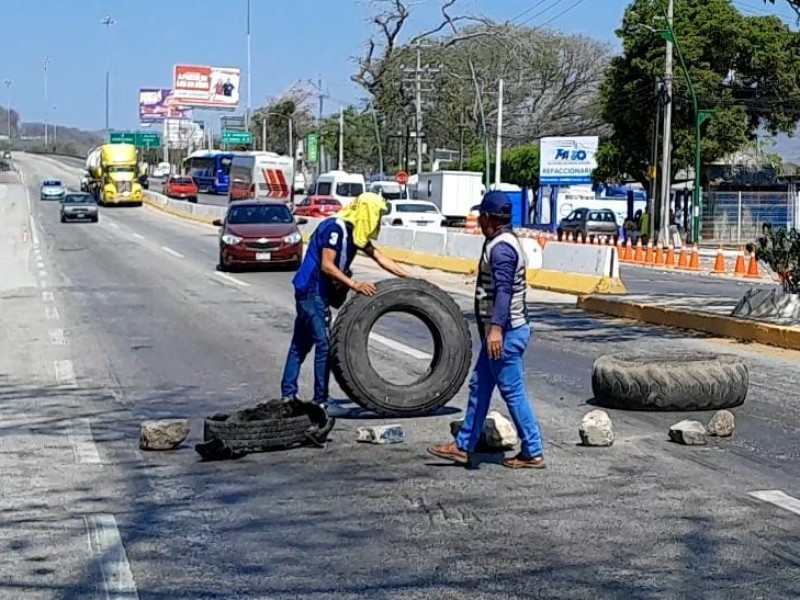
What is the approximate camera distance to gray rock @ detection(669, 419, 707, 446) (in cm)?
923

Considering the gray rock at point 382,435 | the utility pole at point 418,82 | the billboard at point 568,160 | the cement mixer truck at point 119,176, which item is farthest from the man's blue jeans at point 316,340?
the cement mixer truck at point 119,176

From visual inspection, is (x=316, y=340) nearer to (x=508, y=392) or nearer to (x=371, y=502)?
(x=508, y=392)

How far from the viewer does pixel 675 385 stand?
10.7 metres

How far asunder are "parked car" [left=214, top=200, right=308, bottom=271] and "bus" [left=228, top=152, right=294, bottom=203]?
36761mm

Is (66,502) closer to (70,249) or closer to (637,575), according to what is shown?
(637,575)

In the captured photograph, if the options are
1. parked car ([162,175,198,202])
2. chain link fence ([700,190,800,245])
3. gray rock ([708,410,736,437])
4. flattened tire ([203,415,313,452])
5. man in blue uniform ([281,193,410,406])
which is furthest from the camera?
parked car ([162,175,198,202])

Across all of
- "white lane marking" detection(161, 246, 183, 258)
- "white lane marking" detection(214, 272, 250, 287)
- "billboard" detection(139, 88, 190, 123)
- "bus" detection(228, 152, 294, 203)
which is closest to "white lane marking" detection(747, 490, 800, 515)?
"white lane marking" detection(214, 272, 250, 287)

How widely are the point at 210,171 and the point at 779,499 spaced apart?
279 ft

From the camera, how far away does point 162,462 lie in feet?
29.2

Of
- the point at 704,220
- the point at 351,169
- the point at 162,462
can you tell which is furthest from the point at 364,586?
the point at 351,169

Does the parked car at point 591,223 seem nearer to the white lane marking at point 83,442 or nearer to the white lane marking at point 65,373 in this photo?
the white lane marking at point 65,373

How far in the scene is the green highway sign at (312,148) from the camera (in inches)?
4275

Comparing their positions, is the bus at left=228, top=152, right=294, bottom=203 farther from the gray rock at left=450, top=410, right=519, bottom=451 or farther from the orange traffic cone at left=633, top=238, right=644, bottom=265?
the gray rock at left=450, top=410, right=519, bottom=451

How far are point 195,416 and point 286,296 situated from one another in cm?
1241
